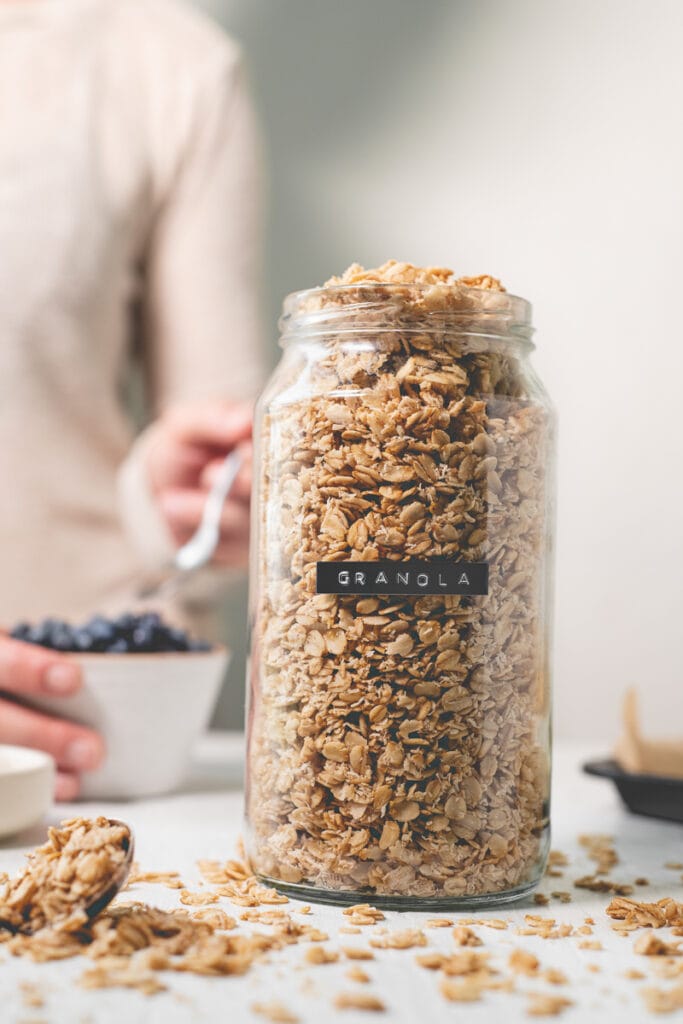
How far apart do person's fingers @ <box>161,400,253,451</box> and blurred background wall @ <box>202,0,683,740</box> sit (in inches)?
41.5

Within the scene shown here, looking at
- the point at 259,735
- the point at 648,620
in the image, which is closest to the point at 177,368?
the point at 259,735

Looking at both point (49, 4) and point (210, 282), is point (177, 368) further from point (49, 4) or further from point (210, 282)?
point (49, 4)

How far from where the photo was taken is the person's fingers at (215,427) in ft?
3.27

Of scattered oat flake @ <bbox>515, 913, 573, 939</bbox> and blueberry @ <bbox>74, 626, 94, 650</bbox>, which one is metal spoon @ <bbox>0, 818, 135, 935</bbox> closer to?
scattered oat flake @ <bbox>515, 913, 573, 939</bbox>

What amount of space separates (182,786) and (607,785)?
395 millimetres

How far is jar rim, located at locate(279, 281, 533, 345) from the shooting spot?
572 mm

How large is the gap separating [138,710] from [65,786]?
81 mm

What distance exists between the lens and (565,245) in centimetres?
217

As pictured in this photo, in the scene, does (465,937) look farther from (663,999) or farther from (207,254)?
(207,254)

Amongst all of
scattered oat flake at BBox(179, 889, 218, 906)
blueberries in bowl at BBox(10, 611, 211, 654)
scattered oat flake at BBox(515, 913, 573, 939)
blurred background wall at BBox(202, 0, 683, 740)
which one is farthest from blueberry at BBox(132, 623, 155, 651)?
blurred background wall at BBox(202, 0, 683, 740)

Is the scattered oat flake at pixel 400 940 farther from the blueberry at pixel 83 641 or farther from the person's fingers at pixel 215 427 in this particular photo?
the person's fingers at pixel 215 427

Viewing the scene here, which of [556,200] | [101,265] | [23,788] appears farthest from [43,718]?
[556,200]

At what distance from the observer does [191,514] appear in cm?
108

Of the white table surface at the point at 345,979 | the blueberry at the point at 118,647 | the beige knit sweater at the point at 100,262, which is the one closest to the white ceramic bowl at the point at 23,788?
the white table surface at the point at 345,979
